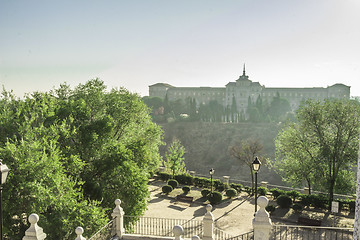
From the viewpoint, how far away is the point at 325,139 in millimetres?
23234

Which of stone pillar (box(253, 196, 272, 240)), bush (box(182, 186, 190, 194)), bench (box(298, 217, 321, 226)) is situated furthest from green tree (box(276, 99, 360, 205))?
stone pillar (box(253, 196, 272, 240))

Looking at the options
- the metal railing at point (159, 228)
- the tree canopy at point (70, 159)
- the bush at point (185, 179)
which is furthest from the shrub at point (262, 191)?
the tree canopy at point (70, 159)

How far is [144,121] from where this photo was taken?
88.9ft

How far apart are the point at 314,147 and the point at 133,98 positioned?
17758 mm

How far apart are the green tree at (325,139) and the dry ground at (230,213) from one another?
3028 millimetres

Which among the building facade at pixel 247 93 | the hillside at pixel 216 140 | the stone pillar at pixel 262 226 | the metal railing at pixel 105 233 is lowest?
the hillside at pixel 216 140

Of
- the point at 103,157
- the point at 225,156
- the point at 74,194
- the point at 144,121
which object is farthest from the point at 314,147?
the point at 225,156

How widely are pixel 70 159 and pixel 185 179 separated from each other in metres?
20.3

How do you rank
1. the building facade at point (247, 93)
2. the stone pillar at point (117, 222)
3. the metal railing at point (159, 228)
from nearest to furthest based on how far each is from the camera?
the stone pillar at point (117, 222) < the metal railing at point (159, 228) < the building facade at point (247, 93)

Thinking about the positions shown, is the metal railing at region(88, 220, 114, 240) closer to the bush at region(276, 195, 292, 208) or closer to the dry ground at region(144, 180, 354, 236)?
the dry ground at region(144, 180, 354, 236)

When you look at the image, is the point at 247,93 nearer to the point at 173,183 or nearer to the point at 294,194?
the point at 173,183

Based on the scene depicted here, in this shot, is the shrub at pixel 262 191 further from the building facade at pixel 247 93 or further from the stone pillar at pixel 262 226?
the building facade at pixel 247 93

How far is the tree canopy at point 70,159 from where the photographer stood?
12.3 metres

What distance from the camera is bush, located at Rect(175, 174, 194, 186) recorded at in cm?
3328
